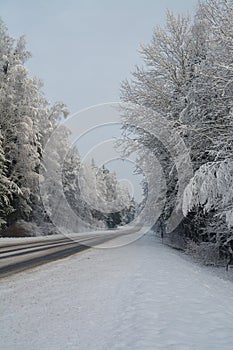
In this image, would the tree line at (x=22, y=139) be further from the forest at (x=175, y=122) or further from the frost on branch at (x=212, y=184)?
the frost on branch at (x=212, y=184)

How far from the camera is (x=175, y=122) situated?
432 inches

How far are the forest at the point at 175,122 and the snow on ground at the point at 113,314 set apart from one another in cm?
289

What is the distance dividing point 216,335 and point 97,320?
170 cm

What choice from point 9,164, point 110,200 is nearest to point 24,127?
point 9,164

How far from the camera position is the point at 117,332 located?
12.6 feet

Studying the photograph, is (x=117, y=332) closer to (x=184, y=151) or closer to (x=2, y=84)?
(x=184, y=151)

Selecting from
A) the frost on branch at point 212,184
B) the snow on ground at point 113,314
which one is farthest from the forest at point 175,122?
the snow on ground at point 113,314

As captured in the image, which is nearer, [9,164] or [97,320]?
[97,320]

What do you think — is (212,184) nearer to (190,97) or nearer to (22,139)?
(190,97)

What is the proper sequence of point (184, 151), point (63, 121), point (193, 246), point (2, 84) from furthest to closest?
point (63, 121), point (2, 84), point (193, 246), point (184, 151)

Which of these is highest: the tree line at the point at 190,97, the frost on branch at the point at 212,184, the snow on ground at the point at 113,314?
the tree line at the point at 190,97

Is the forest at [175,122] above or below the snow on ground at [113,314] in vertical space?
above

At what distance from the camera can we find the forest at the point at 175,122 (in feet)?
30.7

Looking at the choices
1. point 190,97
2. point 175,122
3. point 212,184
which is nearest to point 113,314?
point 212,184
